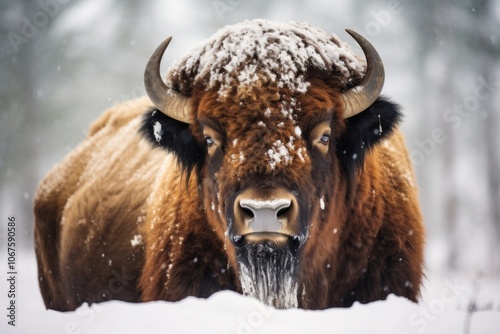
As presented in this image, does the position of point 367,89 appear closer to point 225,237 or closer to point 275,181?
point 275,181

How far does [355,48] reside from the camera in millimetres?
13859

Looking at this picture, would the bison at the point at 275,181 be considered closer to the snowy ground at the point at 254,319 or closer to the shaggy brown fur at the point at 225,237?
the shaggy brown fur at the point at 225,237

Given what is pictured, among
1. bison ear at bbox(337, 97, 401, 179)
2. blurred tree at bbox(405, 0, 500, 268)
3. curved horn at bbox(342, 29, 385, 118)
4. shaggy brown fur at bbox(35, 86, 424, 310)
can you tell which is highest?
curved horn at bbox(342, 29, 385, 118)

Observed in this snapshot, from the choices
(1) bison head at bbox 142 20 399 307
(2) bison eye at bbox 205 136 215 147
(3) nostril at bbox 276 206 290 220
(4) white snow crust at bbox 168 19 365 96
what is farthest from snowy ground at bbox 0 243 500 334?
(4) white snow crust at bbox 168 19 365 96

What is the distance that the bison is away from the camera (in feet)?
12.5

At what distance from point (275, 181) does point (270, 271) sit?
695 millimetres

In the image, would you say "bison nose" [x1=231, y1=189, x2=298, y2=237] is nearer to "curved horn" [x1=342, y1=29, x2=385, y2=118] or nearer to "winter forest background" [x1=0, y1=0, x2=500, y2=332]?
"curved horn" [x1=342, y1=29, x2=385, y2=118]

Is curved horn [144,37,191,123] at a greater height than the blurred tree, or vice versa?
curved horn [144,37,191,123]

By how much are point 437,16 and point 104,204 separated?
866 centimetres

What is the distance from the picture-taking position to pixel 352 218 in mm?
4566

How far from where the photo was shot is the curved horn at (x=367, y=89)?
166 inches

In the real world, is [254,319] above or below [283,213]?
below

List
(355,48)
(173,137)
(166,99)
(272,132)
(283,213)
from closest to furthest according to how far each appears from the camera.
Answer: (283,213) → (272,132) → (166,99) → (173,137) → (355,48)

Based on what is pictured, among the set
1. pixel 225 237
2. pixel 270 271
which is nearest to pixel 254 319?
pixel 270 271
